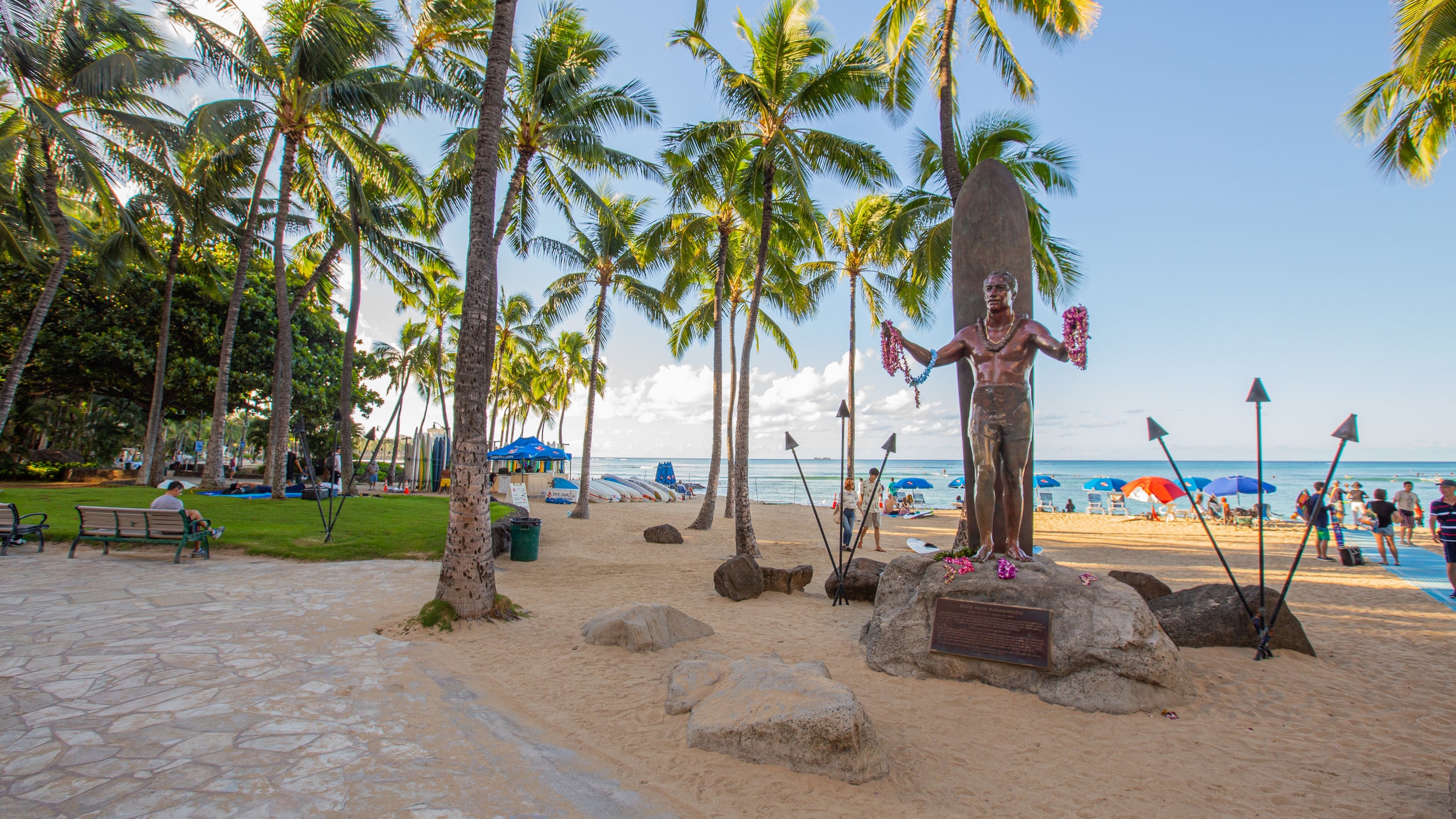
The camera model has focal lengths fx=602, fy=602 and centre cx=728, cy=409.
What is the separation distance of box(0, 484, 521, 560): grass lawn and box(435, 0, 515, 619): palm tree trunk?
439 centimetres

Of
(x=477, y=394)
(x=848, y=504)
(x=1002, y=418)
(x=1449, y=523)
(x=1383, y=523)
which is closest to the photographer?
(x=1002, y=418)

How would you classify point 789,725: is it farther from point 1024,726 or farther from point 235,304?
point 235,304

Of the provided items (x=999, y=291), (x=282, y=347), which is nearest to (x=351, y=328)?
(x=282, y=347)

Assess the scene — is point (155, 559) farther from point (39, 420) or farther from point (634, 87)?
point (39, 420)

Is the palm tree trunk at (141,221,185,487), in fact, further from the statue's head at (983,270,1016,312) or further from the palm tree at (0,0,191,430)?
the statue's head at (983,270,1016,312)

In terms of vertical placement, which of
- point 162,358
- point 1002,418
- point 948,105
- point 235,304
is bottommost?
point 1002,418

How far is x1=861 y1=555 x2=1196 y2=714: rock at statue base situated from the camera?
474 centimetres

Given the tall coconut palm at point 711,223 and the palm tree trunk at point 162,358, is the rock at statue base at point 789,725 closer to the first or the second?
the tall coconut palm at point 711,223

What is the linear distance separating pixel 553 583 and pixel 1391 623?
11.1 metres

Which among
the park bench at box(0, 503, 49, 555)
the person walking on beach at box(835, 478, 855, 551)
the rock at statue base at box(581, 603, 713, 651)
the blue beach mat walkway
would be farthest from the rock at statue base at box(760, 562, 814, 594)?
the park bench at box(0, 503, 49, 555)

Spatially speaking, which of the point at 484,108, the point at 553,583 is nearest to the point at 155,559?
the point at 553,583

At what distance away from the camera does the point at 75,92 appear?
522 inches

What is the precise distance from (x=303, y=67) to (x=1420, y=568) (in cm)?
2641

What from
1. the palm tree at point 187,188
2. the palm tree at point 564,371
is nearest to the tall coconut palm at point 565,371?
the palm tree at point 564,371
